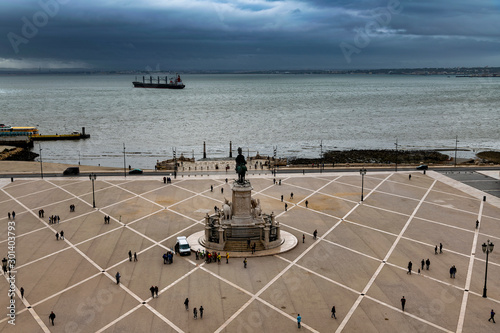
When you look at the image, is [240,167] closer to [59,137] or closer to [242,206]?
[242,206]

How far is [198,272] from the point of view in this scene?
31.2 meters

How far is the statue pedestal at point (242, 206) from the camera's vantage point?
1389 inches

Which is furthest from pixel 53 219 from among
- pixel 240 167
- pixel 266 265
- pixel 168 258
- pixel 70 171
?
pixel 266 265

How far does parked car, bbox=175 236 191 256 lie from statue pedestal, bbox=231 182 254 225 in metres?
3.66

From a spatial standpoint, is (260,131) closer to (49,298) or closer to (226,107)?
(226,107)

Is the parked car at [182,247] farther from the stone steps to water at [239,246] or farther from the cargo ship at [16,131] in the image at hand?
the cargo ship at [16,131]

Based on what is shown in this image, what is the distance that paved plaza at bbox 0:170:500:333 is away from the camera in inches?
1005

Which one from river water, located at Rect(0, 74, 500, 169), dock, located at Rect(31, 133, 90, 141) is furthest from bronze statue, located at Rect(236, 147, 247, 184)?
dock, located at Rect(31, 133, 90, 141)

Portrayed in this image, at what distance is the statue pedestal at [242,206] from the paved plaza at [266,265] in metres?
3.11

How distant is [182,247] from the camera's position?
34.2m

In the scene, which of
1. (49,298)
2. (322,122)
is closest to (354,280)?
(49,298)

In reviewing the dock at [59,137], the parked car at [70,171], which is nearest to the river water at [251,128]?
the dock at [59,137]

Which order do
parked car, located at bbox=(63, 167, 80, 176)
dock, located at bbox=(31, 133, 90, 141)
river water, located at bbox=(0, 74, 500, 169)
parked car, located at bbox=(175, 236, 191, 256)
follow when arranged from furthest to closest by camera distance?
dock, located at bbox=(31, 133, 90, 141), river water, located at bbox=(0, 74, 500, 169), parked car, located at bbox=(63, 167, 80, 176), parked car, located at bbox=(175, 236, 191, 256)

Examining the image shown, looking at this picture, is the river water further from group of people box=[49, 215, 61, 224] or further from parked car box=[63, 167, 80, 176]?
group of people box=[49, 215, 61, 224]
